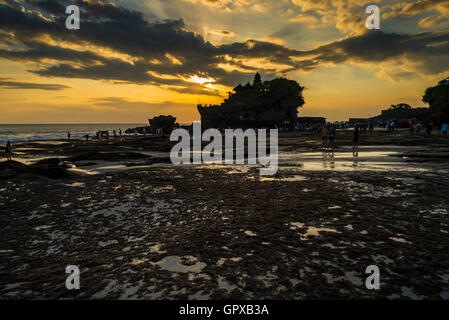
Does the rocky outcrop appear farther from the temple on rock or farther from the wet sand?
the wet sand

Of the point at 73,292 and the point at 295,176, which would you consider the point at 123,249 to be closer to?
the point at 73,292

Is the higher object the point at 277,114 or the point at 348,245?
the point at 277,114

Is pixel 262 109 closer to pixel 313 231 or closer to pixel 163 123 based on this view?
pixel 163 123

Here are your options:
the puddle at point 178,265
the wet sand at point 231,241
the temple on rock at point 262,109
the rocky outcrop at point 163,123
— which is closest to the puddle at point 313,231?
the wet sand at point 231,241

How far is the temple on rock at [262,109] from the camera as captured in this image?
8075 cm

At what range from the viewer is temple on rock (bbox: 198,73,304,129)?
80750 millimetres

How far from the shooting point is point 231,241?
4715 mm

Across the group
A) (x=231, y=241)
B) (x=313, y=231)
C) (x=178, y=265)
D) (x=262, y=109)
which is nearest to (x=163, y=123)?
(x=262, y=109)

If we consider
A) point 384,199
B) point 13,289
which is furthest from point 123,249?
point 384,199

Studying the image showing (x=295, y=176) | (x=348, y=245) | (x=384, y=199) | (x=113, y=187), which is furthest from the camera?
(x=295, y=176)

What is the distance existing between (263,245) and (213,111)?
3282 inches

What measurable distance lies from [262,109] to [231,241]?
8095 cm

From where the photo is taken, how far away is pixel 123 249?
450cm
